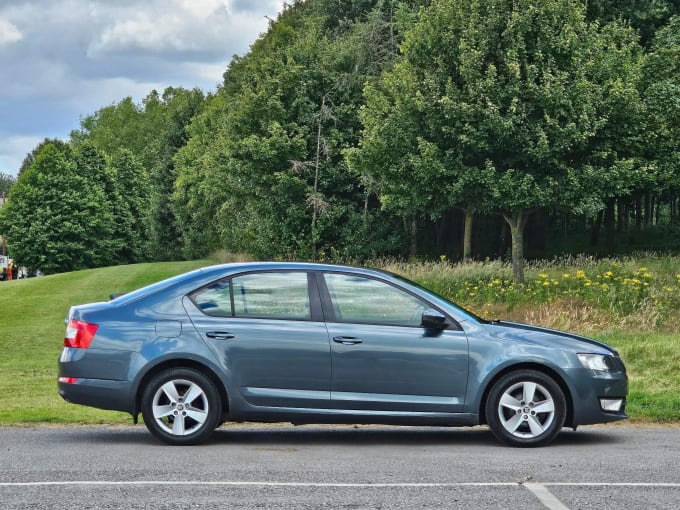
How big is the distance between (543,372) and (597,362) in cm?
49

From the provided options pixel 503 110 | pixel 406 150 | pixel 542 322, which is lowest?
pixel 542 322

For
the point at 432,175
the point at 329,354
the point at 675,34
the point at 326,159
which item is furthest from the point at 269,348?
the point at 326,159

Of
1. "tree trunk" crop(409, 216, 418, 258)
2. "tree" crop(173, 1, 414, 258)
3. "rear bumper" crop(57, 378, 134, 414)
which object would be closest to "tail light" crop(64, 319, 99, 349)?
"rear bumper" crop(57, 378, 134, 414)

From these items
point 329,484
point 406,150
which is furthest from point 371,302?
point 406,150

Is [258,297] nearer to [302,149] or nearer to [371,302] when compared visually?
[371,302]

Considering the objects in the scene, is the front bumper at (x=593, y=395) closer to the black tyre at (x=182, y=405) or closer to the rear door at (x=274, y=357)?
the rear door at (x=274, y=357)

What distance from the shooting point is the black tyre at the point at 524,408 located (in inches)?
362

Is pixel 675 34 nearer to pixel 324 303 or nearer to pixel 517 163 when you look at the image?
pixel 517 163

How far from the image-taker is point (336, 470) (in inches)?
316

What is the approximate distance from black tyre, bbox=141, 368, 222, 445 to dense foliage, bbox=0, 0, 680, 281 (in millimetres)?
20541

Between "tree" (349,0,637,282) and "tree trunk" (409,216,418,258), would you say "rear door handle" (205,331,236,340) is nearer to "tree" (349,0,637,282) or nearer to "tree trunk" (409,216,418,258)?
"tree" (349,0,637,282)

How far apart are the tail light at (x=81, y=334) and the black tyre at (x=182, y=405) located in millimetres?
656

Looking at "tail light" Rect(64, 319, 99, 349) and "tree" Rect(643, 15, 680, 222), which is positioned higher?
"tree" Rect(643, 15, 680, 222)

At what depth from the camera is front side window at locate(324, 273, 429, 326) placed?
30.6 ft
